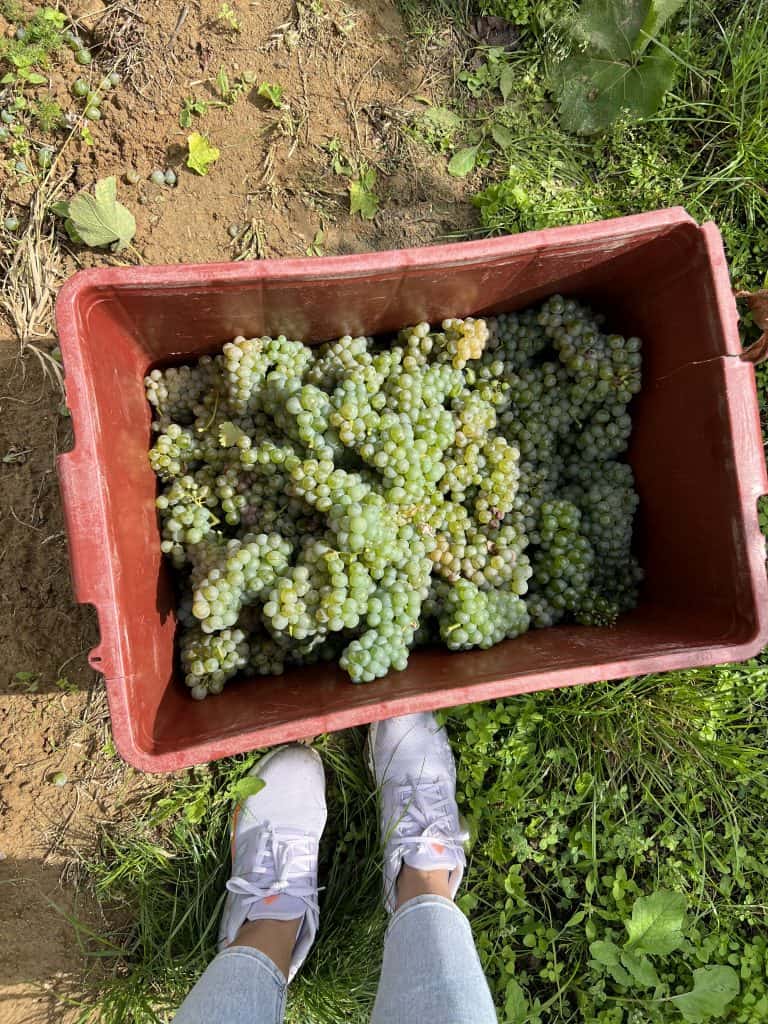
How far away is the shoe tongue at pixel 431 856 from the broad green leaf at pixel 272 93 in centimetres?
252

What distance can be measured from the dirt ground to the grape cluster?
753 millimetres

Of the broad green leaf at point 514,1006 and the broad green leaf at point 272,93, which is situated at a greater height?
the broad green leaf at point 272,93

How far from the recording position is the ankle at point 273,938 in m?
2.04

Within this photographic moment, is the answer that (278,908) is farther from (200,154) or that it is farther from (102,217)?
(200,154)

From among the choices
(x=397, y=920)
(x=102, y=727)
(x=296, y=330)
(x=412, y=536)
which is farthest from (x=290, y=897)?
(x=296, y=330)

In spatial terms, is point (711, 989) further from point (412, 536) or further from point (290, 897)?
point (412, 536)

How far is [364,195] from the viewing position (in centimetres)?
244

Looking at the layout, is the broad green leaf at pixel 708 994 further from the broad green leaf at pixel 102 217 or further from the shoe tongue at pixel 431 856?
the broad green leaf at pixel 102 217

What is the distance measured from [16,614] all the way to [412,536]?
4.86ft

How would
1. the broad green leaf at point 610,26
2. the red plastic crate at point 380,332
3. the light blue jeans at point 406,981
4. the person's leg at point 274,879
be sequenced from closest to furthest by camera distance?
1. the red plastic crate at point 380,332
2. the light blue jeans at point 406,981
3. the person's leg at point 274,879
4. the broad green leaf at point 610,26

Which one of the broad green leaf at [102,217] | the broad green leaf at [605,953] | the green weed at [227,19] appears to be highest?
the green weed at [227,19]

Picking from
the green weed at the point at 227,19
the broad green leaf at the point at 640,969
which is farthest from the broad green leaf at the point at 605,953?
the green weed at the point at 227,19

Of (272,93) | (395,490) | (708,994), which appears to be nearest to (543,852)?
(708,994)

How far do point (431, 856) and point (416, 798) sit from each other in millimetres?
172
